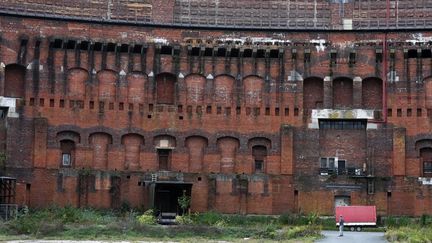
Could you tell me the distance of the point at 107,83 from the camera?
191ft

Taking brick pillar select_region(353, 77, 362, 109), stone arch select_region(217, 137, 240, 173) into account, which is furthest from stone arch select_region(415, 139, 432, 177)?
stone arch select_region(217, 137, 240, 173)

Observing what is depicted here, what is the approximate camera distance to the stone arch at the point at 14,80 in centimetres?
5703

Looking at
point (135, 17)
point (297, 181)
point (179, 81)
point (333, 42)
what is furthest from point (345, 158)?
point (135, 17)

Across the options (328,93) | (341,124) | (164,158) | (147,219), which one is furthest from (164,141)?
(341,124)

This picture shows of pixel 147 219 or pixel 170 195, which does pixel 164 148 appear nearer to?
pixel 170 195

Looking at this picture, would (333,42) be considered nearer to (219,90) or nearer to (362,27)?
(362,27)

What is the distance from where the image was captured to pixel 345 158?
5859 cm

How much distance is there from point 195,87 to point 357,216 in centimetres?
1391

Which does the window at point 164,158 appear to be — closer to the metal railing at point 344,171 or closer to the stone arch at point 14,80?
the stone arch at point 14,80

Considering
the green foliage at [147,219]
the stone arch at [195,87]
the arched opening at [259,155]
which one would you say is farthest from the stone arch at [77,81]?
the arched opening at [259,155]

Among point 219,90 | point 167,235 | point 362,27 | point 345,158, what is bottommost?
point 167,235

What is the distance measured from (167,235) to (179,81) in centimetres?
1639

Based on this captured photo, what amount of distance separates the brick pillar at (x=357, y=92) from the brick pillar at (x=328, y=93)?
1453 millimetres

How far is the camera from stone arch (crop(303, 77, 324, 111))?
194ft
